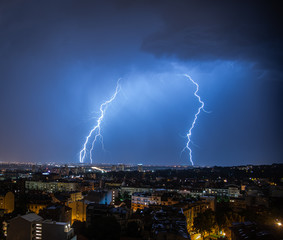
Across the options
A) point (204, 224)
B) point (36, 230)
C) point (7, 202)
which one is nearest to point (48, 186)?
point (7, 202)

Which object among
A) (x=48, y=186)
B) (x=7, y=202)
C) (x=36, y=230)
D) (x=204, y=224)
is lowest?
(x=204, y=224)

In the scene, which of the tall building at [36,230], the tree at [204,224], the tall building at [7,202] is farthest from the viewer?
the tall building at [7,202]

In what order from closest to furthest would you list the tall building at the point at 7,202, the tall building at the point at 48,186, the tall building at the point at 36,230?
1. the tall building at the point at 36,230
2. the tall building at the point at 7,202
3. the tall building at the point at 48,186

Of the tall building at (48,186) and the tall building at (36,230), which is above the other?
the tall building at (48,186)

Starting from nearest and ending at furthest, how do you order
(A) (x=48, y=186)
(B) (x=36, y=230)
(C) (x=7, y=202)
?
1. (B) (x=36, y=230)
2. (C) (x=7, y=202)
3. (A) (x=48, y=186)

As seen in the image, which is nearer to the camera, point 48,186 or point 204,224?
point 204,224

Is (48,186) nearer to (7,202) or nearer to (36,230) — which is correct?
(7,202)

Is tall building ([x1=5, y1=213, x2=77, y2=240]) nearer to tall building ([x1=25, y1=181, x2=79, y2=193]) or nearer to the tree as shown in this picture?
the tree

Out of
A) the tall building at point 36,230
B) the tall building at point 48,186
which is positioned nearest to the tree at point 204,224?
the tall building at point 36,230

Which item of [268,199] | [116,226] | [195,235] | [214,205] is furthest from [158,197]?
[116,226]

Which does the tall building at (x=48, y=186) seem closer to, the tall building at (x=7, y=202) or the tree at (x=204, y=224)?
the tall building at (x=7, y=202)
